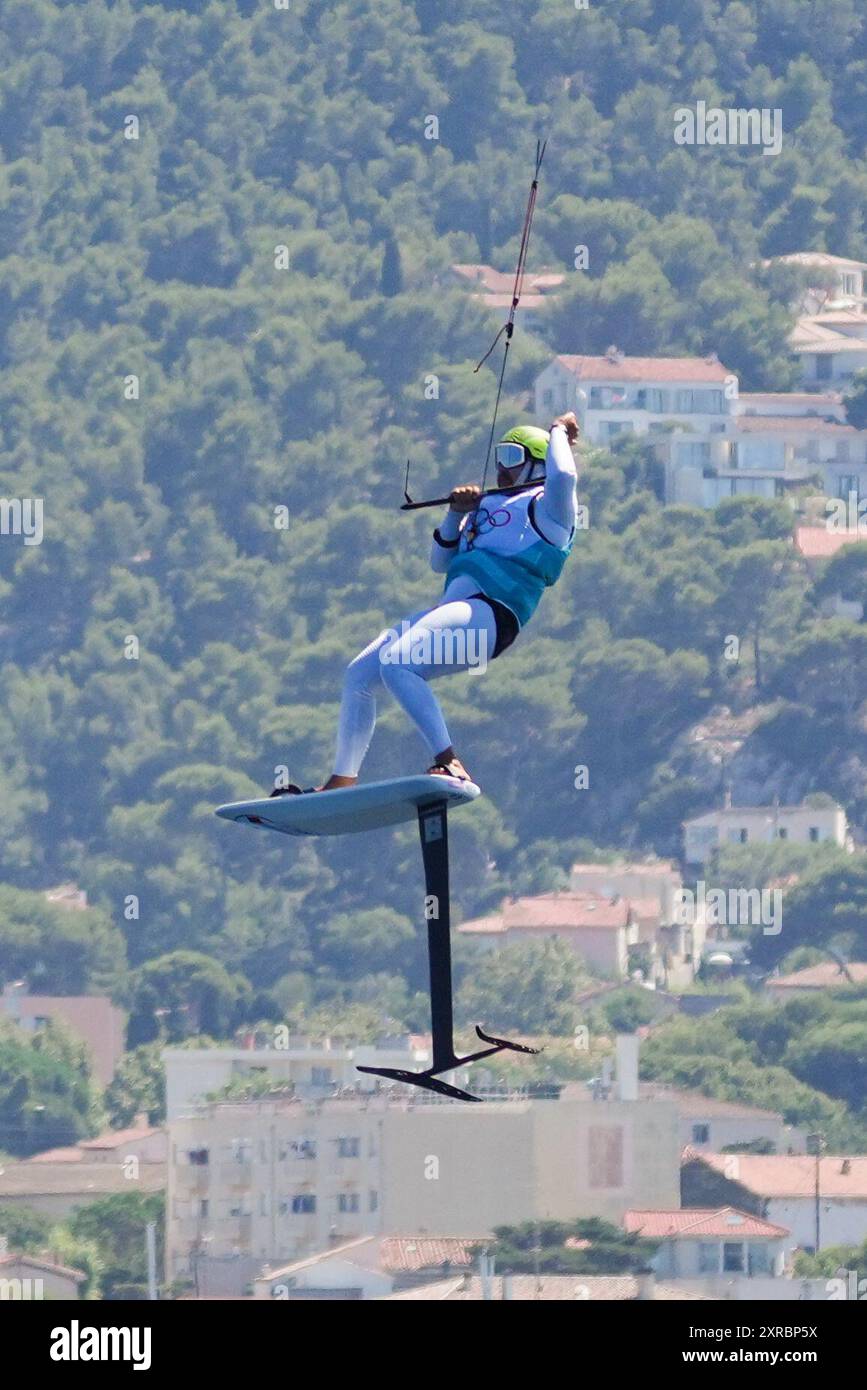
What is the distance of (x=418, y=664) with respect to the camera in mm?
10211

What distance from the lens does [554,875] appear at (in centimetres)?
8619

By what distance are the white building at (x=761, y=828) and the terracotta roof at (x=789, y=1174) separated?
Answer: 59.4 feet

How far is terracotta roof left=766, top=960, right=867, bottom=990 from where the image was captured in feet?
255

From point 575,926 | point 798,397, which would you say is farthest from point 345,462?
point 575,926

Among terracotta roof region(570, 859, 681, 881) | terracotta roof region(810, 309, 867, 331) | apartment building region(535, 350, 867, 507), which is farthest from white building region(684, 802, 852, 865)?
terracotta roof region(810, 309, 867, 331)

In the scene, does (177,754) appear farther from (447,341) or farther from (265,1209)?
(265,1209)

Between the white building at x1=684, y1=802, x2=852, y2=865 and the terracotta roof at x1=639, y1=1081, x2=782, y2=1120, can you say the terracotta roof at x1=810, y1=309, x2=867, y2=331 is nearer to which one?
the white building at x1=684, y1=802, x2=852, y2=865

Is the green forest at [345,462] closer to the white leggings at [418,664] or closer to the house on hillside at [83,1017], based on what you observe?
the house on hillside at [83,1017]

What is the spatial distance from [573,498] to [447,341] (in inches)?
3689

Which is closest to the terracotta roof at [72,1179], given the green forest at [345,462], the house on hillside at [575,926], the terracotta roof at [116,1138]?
the terracotta roof at [116,1138]

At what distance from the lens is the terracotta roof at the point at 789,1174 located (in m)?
62.8

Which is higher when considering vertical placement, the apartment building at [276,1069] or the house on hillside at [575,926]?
the house on hillside at [575,926]

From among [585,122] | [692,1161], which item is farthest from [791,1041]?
[585,122]

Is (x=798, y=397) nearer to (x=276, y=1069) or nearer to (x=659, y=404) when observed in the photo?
(x=659, y=404)
